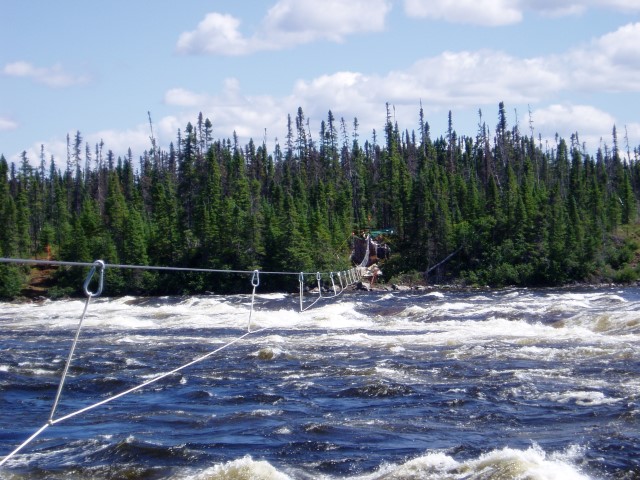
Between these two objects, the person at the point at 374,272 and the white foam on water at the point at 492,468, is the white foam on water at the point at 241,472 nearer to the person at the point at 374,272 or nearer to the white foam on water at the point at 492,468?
the white foam on water at the point at 492,468

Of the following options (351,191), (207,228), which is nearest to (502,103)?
(351,191)

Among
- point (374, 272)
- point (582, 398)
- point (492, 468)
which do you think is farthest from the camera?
point (374, 272)

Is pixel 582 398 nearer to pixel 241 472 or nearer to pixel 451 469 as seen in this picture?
pixel 451 469

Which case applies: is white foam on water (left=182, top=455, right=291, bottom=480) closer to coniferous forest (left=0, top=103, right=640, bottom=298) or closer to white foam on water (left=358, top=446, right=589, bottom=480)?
white foam on water (left=358, top=446, right=589, bottom=480)

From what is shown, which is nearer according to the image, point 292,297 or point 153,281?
point 292,297

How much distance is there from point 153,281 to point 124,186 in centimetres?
5175

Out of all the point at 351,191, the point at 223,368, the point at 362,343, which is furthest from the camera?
the point at 351,191

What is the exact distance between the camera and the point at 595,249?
65750 millimetres

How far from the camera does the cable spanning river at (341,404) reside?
10398 millimetres

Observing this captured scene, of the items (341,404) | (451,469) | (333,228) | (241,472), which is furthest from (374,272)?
(241,472)

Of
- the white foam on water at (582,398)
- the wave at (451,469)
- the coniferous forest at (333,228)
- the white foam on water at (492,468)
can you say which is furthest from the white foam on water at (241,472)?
the coniferous forest at (333,228)

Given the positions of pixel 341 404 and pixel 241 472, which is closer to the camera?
pixel 241 472

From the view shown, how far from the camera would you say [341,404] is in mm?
14164

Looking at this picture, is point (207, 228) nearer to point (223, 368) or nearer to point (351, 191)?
point (351, 191)
